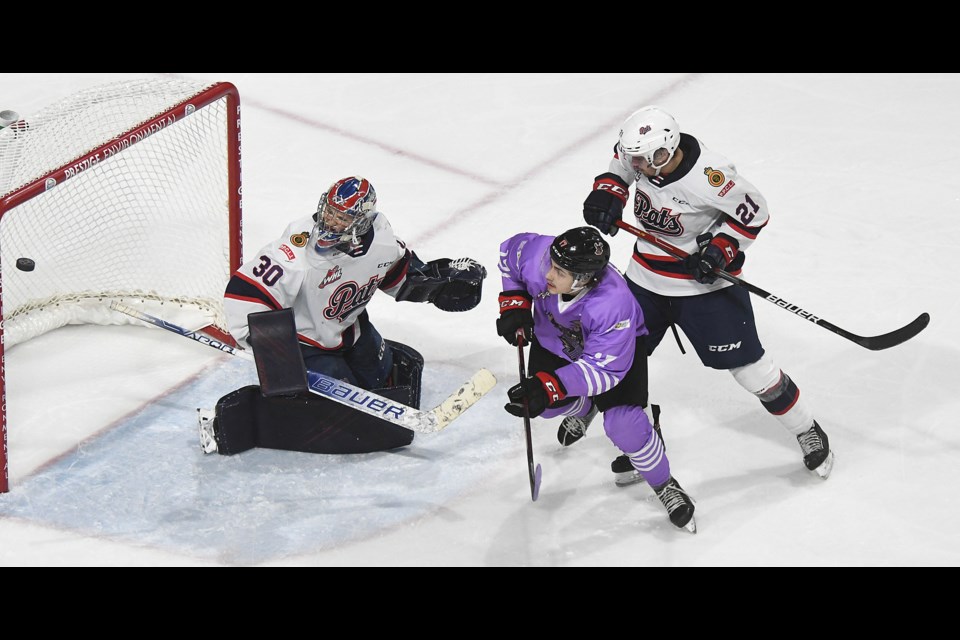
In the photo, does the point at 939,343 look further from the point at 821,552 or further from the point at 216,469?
the point at 216,469

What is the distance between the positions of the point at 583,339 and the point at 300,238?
81 centimetres

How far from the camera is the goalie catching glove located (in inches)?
178

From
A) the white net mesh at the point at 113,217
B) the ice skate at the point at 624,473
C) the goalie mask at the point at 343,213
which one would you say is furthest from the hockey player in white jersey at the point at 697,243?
the white net mesh at the point at 113,217

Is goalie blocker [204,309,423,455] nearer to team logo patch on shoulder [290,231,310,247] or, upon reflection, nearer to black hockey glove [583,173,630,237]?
team logo patch on shoulder [290,231,310,247]

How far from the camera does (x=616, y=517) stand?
4297 mm

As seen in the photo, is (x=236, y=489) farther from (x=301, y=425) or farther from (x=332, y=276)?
(x=332, y=276)


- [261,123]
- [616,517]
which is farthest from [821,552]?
[261,123]

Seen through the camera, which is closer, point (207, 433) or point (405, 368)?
point (207, 433)

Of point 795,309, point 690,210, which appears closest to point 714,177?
point 690,210

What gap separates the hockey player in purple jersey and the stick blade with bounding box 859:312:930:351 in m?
0.74

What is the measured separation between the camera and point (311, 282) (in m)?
4.23

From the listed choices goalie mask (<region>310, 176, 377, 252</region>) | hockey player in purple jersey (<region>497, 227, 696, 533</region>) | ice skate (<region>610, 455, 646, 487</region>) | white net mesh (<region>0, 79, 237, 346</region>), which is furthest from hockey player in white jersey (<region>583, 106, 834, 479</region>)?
→ white net mesh (<region>0, 79, 237, 346</region>)

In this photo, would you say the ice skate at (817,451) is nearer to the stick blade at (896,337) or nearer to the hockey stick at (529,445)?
the stick blade at (896,337)

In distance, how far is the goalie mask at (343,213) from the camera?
4070 mm
